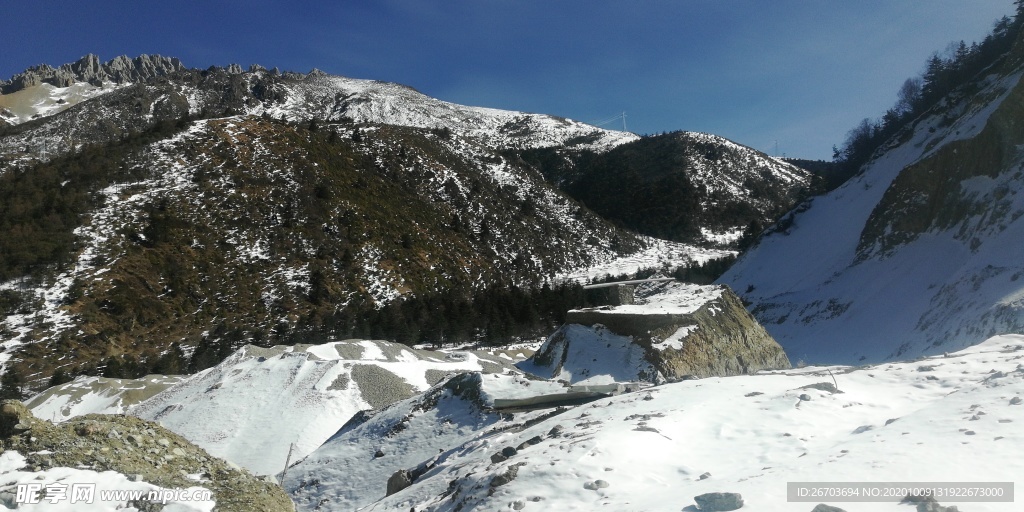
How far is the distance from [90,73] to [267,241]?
181 m

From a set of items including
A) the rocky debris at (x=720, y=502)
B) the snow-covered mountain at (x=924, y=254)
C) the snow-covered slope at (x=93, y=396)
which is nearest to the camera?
the rocky debris at (x=720, y=502)

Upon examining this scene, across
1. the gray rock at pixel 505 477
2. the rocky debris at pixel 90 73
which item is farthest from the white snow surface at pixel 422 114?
the gray rock at pixel 505 477

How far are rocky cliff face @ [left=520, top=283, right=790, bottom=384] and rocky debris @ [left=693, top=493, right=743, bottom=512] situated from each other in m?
12.3

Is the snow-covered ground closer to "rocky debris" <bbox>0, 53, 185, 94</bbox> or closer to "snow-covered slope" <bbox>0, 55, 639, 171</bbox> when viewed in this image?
"snow-covered slope" <bbox>0, 55, 639, 171</bbox>

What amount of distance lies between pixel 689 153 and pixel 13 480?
12268cm

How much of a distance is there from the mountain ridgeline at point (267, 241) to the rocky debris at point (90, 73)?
98.0 meters

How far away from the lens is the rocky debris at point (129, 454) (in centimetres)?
657

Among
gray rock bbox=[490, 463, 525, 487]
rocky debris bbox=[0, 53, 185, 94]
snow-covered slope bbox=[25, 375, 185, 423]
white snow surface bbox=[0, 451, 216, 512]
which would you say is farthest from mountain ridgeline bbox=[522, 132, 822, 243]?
rocky debris bbox=[0, 53, 185, 94]

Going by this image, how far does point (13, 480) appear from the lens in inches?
237

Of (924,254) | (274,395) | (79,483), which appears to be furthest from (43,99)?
(924,254)

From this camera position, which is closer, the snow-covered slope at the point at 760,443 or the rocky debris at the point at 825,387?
the snow-covered slope at the point at 760,443

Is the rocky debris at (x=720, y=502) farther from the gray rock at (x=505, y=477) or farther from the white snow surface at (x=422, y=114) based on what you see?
the white snow surface at (x=422, y=114)

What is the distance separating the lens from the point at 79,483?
621 centimetres

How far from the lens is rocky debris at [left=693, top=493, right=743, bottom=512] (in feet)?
15.7
